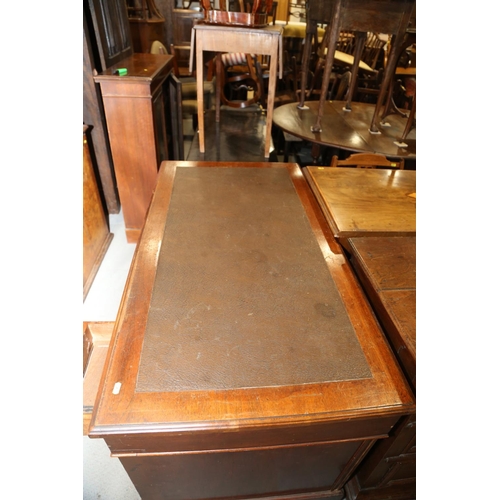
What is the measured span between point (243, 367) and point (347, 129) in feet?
8.46

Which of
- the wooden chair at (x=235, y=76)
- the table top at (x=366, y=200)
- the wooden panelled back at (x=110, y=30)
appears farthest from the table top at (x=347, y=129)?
the wooden panelled back at (x=110, y=30)

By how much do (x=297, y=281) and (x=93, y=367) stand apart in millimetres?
859

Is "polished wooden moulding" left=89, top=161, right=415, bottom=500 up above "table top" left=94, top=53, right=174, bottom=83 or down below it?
below

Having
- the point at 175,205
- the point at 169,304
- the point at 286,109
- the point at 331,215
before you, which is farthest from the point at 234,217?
the point at 286,109

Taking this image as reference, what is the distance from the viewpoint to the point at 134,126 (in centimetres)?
190

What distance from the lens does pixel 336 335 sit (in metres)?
0.81

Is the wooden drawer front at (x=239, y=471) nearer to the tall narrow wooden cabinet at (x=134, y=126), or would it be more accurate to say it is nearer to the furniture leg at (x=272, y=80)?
the tall narrow wooden cabinet at (x=134, y=126)

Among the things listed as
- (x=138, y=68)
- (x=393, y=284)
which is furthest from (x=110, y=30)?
(x=393, y=284)

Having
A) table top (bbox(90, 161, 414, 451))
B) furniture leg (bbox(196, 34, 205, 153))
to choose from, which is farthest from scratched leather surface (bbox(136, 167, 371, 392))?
furniture leg (bbox(196, 34, 205, 153))

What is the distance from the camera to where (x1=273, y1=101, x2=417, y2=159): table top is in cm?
247

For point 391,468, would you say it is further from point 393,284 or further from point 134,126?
point 134,126

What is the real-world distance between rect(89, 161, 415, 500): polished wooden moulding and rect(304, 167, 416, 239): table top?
11 centimetres

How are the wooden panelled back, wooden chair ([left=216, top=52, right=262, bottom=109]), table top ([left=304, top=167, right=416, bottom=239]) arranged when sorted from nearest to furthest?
table top ([left=304, top=167, right=416, bottom=239]) → the wooden panelled back → wooden chair ([left=216, top=52, right=262, bottom=109])

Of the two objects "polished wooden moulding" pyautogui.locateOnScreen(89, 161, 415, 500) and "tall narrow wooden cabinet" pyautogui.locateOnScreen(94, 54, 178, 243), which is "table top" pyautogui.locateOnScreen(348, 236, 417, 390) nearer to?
"polished wooden moulding" pyautogui.locateOnScreen(89, 161, 415, 500)
